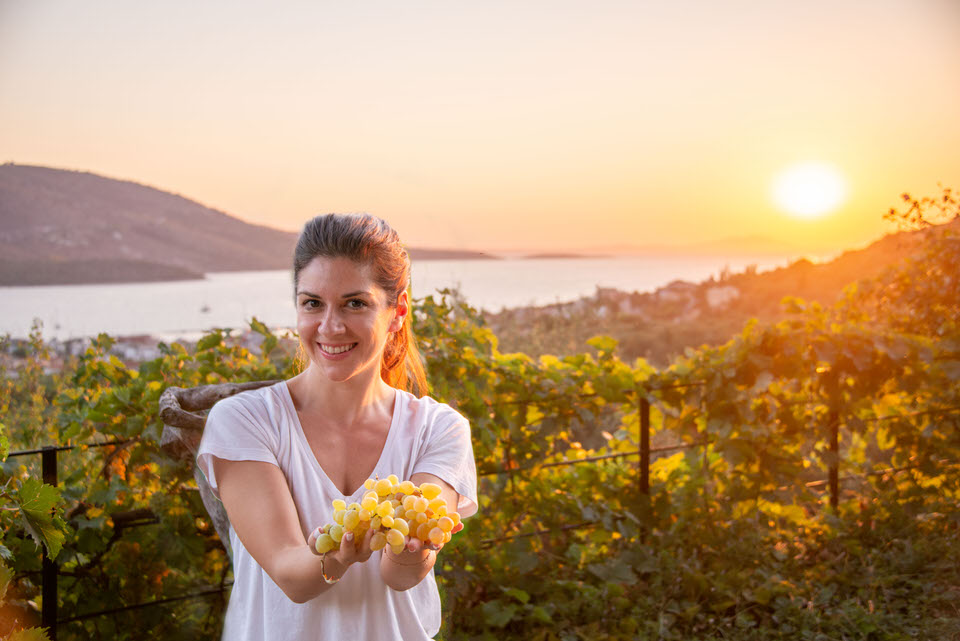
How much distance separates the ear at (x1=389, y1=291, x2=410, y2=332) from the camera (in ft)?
5.90

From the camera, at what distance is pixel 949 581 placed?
3338mm

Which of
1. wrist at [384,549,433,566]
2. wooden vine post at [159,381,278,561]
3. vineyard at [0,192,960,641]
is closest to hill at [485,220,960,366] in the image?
vineyard at [0,192,960,641]

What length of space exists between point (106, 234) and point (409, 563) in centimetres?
1067

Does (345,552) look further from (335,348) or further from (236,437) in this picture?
(335,348)

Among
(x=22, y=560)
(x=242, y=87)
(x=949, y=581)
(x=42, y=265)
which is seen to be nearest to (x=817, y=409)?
(x=949, y=581)

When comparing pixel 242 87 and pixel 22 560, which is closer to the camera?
pixel 22 560

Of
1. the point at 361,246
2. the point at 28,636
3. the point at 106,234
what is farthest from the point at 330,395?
the point at 106,234

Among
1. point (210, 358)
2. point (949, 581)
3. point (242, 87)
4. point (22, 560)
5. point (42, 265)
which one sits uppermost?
point (242, 87)

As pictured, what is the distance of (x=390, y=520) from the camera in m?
1.15

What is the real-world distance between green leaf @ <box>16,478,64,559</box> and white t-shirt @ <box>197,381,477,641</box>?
1.00 feet

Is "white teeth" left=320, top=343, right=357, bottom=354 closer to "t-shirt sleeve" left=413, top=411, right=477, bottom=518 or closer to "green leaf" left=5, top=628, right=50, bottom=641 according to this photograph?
"t-shirt sleeve" left=413, top=411, right=477, bottom=518

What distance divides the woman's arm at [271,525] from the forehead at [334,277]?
0.41 meters

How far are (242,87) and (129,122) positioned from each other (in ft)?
8.84

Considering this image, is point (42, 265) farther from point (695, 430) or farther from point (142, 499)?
point (695, 430)
